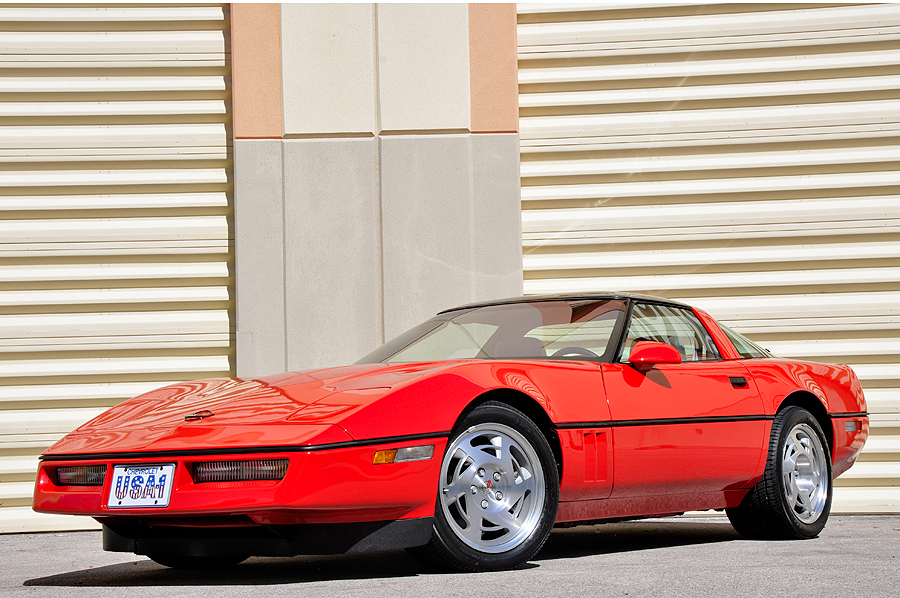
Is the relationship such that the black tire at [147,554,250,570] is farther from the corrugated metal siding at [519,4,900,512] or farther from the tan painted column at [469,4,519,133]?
the tan painted column at [469,4,519,133]

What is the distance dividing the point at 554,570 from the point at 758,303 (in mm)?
4239

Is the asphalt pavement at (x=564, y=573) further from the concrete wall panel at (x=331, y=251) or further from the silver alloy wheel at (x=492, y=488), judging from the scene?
the concrete wall panel at (x=331, y=251)

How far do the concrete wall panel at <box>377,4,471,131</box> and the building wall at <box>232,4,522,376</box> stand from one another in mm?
10

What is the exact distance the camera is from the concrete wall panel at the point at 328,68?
7.30m

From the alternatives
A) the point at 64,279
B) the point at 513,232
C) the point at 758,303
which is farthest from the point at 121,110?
the point at 758,303

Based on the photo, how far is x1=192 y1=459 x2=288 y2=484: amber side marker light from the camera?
3.31 metres

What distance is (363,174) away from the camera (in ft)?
23.8

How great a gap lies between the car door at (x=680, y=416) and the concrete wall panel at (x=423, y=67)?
2.83 metres

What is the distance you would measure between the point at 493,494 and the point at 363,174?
3973 mm

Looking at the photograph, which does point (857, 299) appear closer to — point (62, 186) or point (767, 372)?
point (767, 372)

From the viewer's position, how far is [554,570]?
12.0 ft

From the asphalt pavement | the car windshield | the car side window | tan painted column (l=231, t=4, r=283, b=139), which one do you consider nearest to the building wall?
tan painted column (l=231, t=4, r=283, b=139)

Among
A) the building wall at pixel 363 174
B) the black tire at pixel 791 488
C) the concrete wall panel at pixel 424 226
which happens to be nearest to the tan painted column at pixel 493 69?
the building wall at pixel 363 174

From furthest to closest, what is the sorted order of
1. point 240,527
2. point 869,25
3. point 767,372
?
point 869,25
point 767,372
point 240,527
